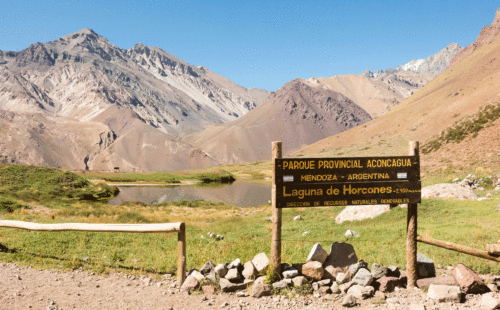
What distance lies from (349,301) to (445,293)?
2.23 metres

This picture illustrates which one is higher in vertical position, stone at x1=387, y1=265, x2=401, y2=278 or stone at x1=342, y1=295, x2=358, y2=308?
stone at x1=387, y1=265, x2=401, y2=278

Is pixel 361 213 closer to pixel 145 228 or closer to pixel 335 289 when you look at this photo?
pixel 335 289

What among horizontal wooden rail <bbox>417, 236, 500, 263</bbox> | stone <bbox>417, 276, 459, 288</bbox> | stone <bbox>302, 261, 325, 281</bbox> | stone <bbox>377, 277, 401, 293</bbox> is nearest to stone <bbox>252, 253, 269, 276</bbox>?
stone <bbox>302, 261, 325, 281</bbox>

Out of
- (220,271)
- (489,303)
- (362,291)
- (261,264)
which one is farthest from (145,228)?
(489,303)

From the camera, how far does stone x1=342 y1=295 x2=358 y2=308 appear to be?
7.49 m

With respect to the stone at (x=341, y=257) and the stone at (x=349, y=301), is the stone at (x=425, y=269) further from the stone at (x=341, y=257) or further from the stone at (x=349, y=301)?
the stone at (x=349, y=301)

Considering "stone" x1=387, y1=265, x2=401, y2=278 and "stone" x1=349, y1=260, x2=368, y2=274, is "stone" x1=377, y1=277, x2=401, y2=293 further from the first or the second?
"stone" x1=349, y1=260, x2=368, y2=274

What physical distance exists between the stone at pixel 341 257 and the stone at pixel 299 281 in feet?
2.86

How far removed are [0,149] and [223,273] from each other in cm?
21306

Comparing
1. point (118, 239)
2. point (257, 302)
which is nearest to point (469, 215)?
point (257, 302)

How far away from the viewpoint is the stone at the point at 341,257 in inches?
351

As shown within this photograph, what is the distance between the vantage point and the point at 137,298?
8031 mm

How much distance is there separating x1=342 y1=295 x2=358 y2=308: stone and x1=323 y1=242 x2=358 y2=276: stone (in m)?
1.32

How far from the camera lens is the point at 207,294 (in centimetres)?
815
